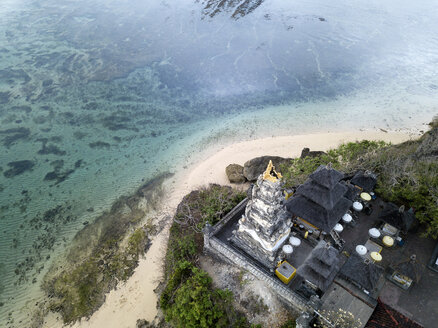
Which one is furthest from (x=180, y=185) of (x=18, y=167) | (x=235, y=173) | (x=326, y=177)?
(x=18, y=167)

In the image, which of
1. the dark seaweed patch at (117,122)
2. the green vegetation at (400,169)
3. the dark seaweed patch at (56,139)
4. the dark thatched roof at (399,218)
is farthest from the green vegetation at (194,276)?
the dark seaweed patch at (56,139)

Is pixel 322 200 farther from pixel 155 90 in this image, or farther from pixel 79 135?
pixel 155 90

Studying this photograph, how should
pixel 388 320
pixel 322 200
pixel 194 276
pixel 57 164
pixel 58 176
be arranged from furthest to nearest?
pixel 57 164
pixel 58 176
pixel 322 200
pixel 194 276
pixel 388 320

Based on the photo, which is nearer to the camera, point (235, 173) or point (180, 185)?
point (235, 173)

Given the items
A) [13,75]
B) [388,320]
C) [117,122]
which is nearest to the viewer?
[388,320]

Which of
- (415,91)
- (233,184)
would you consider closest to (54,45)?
(233,184)

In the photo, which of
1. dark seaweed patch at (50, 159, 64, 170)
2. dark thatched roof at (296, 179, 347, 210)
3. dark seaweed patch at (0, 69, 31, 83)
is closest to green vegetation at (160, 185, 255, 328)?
dark thatched roof at (296, 179, 347, 210)

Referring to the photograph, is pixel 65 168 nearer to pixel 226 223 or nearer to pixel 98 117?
pixel 98 117
